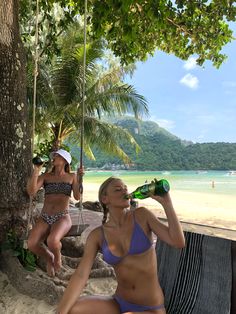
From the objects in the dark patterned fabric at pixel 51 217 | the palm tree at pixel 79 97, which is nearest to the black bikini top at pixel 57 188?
the dark patterned fabric at pixel 51 217

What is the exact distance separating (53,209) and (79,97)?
9.83 meters

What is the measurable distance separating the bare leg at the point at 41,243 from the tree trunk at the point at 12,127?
14.3 inches

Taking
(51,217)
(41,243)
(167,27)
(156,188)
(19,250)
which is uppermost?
(167,27)

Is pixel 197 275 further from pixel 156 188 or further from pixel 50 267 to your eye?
pixel 50 267

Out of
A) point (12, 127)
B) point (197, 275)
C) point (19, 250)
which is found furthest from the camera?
point (12, 127)

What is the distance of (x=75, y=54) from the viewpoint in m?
12.7

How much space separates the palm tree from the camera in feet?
41.1

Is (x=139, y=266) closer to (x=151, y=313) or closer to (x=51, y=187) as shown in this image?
(x=151, y=313)

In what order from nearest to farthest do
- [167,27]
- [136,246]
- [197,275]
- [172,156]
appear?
[136,246] → [197,275] → [167,27] → [172,156]

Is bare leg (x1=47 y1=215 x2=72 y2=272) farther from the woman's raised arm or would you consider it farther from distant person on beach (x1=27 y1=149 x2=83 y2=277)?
the woman's raised arm

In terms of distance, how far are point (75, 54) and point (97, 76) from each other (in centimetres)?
188

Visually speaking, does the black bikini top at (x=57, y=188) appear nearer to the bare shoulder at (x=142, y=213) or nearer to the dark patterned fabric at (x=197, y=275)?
the dark patterned fabric at (x=197, y=275)

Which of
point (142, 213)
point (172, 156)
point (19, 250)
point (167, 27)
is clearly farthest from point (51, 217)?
point (172, 156)

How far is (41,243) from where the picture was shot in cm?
358
